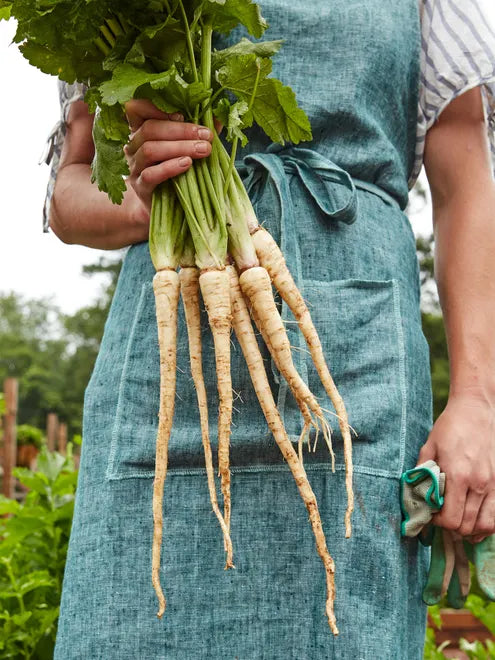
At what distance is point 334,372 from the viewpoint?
4.18ft

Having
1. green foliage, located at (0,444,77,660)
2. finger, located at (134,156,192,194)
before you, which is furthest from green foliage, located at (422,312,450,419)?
finger, located at (134,156,192,194)

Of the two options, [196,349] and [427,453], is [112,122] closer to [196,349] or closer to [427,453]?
[196,349]

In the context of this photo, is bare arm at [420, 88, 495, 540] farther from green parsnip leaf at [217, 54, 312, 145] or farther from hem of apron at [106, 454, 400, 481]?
green parsnip leaf at [217, 54, 312, 145]

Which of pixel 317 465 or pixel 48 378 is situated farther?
pixel 48 378

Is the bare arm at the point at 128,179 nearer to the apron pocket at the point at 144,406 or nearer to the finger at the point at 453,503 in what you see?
the apron pocket at the point at 144,406

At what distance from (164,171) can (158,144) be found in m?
0.05

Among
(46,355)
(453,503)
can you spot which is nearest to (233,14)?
(453,503)

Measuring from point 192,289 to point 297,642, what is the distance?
0.55 m

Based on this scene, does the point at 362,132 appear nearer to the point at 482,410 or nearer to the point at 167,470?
the point at 482,410

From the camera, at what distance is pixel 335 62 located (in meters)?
1.39

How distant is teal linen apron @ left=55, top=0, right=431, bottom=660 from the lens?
121cm

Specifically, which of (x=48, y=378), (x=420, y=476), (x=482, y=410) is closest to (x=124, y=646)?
(x=420, y=476)

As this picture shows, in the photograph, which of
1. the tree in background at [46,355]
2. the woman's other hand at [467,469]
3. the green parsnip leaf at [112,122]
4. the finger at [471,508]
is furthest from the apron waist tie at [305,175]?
the tree in background at [46,355]

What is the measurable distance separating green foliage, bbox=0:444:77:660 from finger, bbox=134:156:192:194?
133 cm
